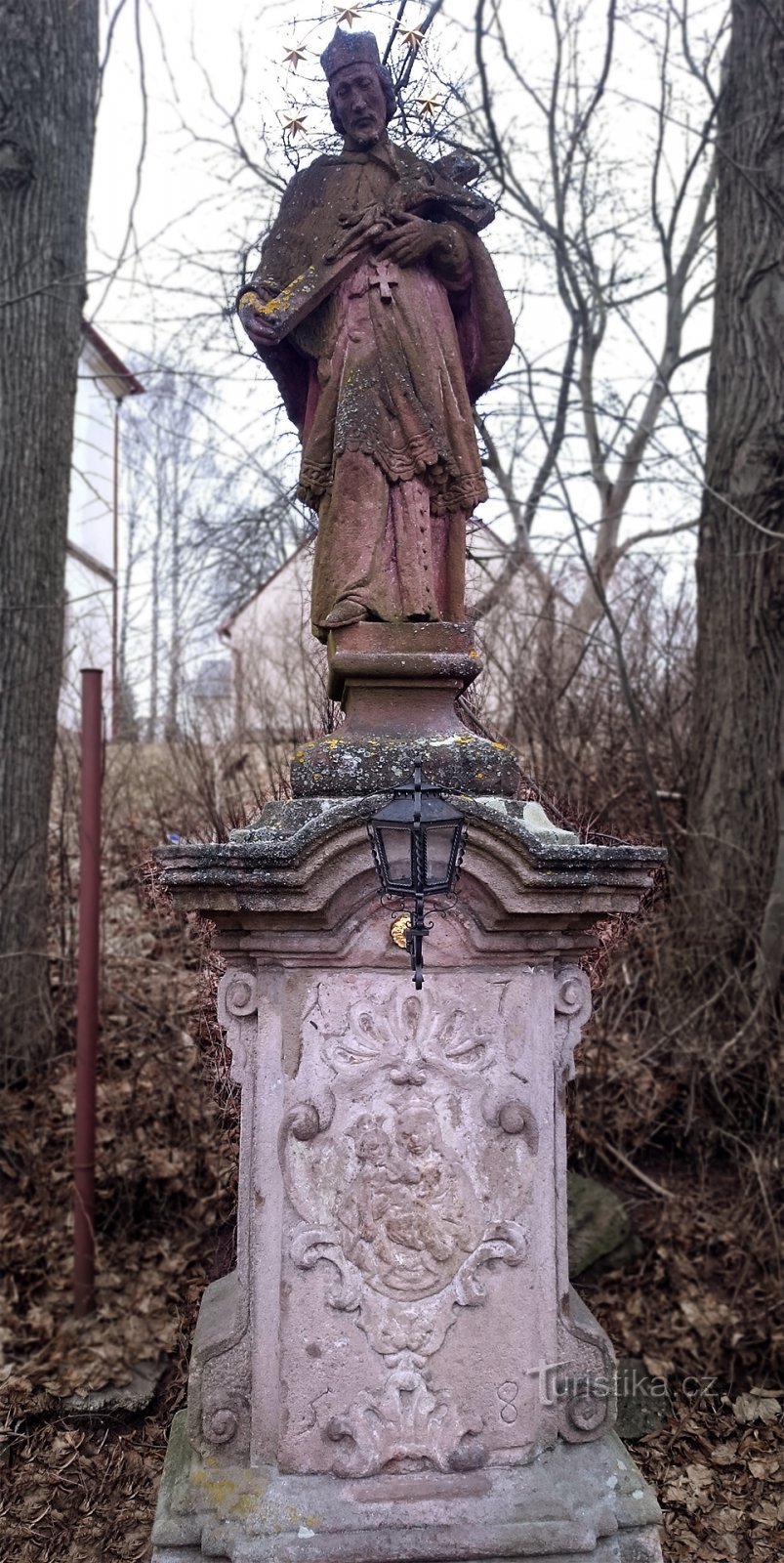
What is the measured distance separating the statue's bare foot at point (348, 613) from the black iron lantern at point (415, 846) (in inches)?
25.3

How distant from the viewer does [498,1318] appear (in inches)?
109

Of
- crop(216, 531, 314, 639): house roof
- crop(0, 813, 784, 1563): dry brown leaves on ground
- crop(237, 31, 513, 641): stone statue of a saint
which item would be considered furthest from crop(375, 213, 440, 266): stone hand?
crop(0, 813, 784, 1563): dry brown leaves on ground

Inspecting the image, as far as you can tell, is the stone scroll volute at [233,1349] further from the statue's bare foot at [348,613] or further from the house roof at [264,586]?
the house roof at [264,586]

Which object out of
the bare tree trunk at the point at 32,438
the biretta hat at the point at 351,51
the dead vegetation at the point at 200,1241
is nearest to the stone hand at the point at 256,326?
the biretta hat at the point at 351,51

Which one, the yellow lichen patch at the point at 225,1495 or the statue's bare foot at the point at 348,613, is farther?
the statue's bare foot at the point at 348,613

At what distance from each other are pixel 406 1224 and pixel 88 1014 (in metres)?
2.43

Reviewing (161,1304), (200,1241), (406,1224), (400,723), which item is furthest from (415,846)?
(200,1241)

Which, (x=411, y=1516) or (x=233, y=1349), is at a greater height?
(x=233, y=1349)

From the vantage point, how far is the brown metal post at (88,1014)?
4.71 metres

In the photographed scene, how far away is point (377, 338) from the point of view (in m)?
3.04

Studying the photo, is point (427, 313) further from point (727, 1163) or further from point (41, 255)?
point (727, 1163)

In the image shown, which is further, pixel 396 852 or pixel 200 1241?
pixel 200 1241

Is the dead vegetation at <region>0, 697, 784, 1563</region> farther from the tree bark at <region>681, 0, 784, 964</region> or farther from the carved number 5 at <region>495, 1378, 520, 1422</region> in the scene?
the carved number 5 at <region>495, 1378, 520, 1422</region>

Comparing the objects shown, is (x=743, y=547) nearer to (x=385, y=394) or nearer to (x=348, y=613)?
(x=385, y=394)
